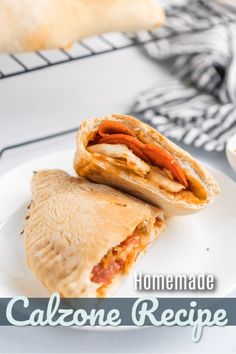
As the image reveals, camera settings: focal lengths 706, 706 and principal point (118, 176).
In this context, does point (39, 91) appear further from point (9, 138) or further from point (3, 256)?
point (3, 256)

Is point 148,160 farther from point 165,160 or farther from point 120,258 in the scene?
point 120,258

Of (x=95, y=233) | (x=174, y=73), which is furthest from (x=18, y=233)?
(x=174, y=73)

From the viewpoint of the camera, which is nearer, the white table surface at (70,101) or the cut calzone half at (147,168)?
the cut calzone half at (147,168)

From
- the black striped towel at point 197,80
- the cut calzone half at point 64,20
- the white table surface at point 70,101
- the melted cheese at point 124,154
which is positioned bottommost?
the white table surface at point 70,101

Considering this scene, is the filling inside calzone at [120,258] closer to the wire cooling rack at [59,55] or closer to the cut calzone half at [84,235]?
the cut calzone half at [84,235]

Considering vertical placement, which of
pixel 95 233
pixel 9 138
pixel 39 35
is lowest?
pixel 9 138

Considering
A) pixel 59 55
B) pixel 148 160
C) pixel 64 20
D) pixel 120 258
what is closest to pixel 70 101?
pixel 59 55

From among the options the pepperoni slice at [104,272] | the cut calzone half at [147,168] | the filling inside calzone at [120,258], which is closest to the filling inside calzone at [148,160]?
the cut calzone half at [147,168]
